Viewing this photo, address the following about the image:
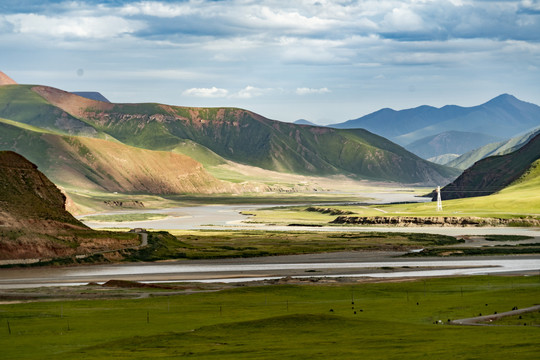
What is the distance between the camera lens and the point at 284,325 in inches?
1885

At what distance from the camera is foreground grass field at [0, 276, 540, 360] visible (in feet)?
126

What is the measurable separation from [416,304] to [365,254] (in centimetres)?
5812

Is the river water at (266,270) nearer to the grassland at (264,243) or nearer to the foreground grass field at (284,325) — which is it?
the grassland at (264,243)

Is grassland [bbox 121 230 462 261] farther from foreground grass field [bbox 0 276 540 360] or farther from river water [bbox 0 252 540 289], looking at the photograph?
foreground grass field [bbox 0 276 540 360]

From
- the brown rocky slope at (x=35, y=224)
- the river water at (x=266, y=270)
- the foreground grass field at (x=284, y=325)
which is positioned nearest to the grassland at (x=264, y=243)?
the river water at (x=266, y=270)

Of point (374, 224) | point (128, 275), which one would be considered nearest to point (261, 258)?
point (128, 275)

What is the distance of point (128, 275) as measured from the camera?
95062 millimetres

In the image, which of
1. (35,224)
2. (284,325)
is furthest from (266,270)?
(284,325)

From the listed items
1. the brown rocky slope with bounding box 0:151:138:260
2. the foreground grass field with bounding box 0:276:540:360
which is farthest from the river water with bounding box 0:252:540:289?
the foreground grass field with bounding box 0:276:540:360

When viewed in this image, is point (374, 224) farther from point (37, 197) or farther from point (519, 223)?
point (37, 197)

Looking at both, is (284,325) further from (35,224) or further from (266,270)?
(35,224)

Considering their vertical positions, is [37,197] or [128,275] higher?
[37,197]

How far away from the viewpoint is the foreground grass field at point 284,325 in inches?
1516

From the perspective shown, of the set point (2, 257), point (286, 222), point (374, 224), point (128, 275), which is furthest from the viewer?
point (286, 222)
